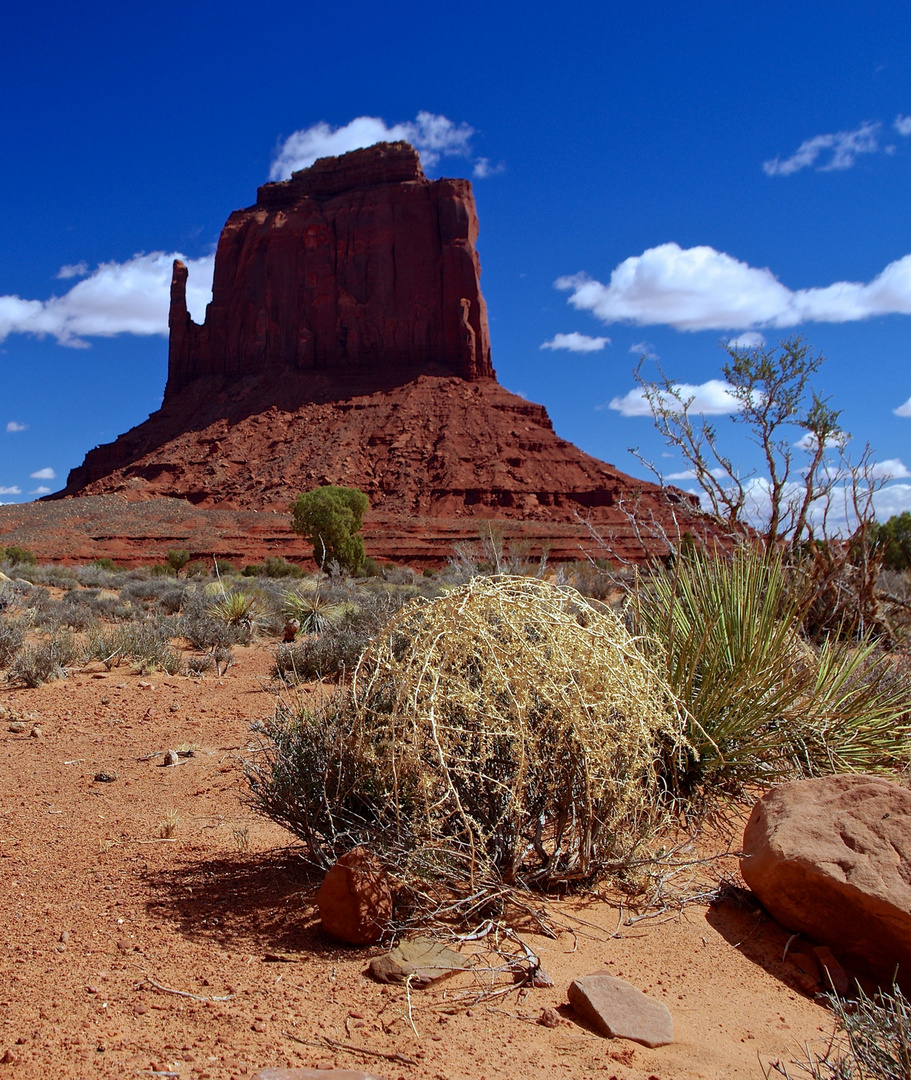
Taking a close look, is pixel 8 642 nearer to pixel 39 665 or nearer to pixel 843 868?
pixel 39 665

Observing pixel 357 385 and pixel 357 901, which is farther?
pixel 357 385

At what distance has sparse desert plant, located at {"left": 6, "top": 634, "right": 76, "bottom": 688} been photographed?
9242 millimetres

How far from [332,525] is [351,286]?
164ft

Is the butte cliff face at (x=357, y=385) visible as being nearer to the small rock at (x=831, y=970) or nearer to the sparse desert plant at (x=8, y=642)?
the sparse desert plant at (x=8, y=642)

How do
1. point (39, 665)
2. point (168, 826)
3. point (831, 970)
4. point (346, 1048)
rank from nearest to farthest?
point (346, 1048) < point (831, 970) < point (168, 826) < point (39, 665)

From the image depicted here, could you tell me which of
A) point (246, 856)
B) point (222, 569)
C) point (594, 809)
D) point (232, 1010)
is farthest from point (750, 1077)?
point (222, 569)

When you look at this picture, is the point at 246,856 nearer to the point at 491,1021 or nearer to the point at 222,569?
the point at 491,1021

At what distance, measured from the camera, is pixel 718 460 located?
28.4 ft

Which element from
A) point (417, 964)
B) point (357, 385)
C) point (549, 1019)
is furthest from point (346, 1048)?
point (357, 385)

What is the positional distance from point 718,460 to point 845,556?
1.64m

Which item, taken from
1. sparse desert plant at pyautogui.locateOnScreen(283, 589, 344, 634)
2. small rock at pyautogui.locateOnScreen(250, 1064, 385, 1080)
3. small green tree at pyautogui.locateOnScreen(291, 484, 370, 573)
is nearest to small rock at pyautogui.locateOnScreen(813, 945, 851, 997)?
small rock at pyautogui.locateOnScreen(250, 1064, 385, 1080)

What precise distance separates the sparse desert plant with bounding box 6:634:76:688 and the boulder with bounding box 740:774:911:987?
788 cm

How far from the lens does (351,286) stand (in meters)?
80.9

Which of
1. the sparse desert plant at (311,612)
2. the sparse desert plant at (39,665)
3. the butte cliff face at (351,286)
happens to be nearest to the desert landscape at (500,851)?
the sparse desert plant at (39,665)
